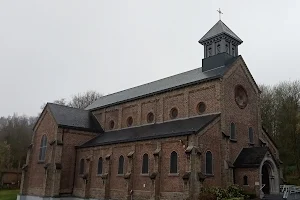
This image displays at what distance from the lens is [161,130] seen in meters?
28.8

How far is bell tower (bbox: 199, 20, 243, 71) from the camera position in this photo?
3195 cm

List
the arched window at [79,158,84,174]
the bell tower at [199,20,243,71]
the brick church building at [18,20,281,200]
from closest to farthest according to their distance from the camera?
the brick church building at [18,20,281,200], the bell tower at [199,20,243,71], the arched window at [79,158,84,174]

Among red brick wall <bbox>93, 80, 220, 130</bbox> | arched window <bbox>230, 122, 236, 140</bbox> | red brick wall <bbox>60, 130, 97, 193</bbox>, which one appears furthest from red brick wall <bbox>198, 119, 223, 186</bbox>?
red brick wall <bbox>60, 130, 97, 193</bbox>

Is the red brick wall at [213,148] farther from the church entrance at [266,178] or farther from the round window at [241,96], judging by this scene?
the round window at [241,96]

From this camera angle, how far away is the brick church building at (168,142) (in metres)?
24.8

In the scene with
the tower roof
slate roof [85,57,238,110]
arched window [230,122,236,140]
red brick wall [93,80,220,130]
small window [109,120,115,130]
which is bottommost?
arched window [230,122,236,140]

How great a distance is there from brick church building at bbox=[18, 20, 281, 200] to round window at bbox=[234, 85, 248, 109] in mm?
104

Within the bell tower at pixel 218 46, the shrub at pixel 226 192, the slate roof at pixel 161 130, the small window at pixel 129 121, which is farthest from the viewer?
the small window at pixel 129 121

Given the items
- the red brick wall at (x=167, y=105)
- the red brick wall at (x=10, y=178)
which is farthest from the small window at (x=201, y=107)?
the red brick wall at (x=10, y=178)

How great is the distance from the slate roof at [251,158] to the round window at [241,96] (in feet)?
15.7

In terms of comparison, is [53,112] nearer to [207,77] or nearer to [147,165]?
[147,165]

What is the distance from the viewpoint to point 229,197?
2253cm

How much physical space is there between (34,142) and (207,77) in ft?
82.7

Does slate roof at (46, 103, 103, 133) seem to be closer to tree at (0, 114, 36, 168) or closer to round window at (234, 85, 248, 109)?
round window at (234, 85, 248, 109)
